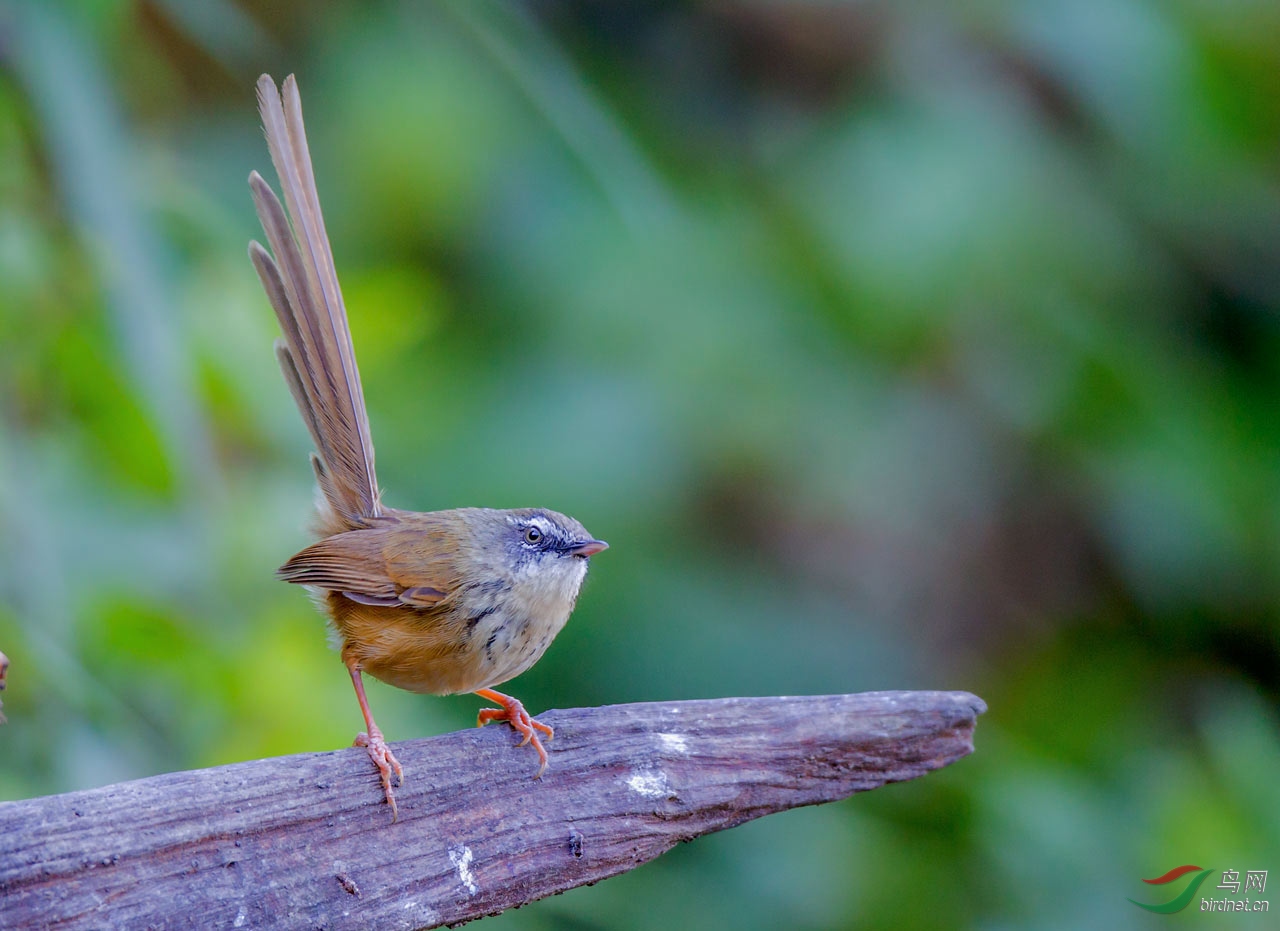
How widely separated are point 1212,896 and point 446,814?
9.65 feet

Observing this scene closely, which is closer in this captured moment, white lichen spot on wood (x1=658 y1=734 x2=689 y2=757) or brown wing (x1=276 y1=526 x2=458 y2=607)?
white lichen spot on wood (x1=658 y1=734 x2=689 y2=757)

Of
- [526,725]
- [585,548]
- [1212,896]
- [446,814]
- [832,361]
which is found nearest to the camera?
[446,814]

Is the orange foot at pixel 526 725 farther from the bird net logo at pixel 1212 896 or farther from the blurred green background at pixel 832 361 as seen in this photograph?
the bird net logo at pixel 1212 896

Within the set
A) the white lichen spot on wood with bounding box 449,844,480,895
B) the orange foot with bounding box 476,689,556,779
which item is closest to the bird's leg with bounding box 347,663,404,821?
the white lichen spot on wood with bounding box 449,844,480,895

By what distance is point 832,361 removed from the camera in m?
5.29

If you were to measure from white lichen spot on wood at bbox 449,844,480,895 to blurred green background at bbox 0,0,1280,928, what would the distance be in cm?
135

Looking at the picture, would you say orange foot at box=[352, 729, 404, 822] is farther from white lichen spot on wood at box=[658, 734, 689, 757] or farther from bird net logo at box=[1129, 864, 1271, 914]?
bird net logo at box=[1129, 864, 1271, 914]

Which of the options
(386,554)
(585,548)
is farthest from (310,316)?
(585,548)

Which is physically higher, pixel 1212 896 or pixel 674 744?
pixel 674 744

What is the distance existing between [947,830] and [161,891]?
351 centimetres

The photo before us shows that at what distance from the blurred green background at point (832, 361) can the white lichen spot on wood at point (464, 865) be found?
1347 mm

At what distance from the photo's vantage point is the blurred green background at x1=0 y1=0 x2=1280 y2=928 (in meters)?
4.05

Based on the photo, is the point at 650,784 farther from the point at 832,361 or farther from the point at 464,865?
the point at 832,361

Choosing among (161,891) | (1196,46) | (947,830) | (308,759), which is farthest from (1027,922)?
(1196,46)
